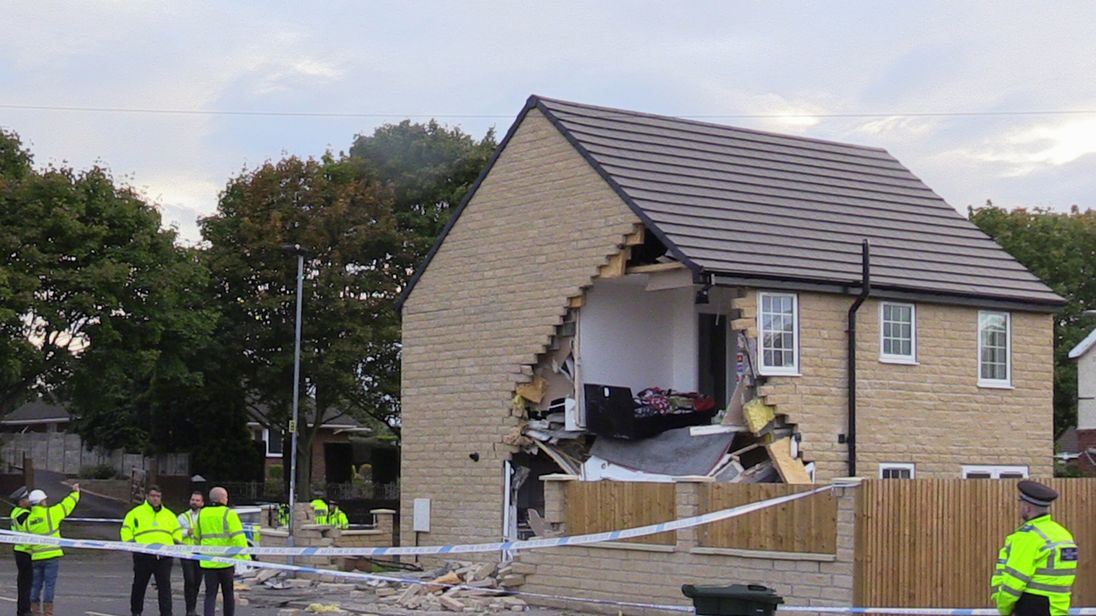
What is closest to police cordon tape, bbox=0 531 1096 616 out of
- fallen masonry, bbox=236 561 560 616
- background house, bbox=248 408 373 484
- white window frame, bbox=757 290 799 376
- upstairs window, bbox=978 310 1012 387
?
fallen masonry, bbox=236 561 560 616

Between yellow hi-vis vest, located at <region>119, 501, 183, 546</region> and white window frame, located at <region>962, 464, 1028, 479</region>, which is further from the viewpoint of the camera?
white window frame, located at <region>962, 464, 1028, 479</region>

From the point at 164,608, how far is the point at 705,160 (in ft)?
44.7

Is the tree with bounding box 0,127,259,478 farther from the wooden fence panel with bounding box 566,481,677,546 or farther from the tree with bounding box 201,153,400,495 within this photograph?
the wooden fence panel with bounding box 566,481,677,546

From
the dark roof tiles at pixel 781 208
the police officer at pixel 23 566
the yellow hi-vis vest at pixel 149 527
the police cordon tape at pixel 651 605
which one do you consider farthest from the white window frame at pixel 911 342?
the police officer at pixel 23 566

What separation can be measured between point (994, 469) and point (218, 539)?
15372 millimetres

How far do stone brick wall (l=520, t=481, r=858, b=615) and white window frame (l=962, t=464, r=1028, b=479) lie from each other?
9265 mm

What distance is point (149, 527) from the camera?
19.0 metres

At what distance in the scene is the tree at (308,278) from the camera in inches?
1855

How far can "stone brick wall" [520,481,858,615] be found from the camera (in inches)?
704

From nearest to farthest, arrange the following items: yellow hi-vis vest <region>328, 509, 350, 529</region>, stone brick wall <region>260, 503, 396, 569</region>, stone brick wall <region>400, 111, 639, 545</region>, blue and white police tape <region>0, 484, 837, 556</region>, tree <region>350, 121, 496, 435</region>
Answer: blue and white police tape <region>0, 484, 837, 556</region> < stone brick wall <region>400, 111, 639, 545</region> < stone brick wall <region>260, 503, 396, 569</region> < yellow hi-vis vest <region>328, 509, 350, 529</region> < tree <region>350, 121, 496, 435</region>

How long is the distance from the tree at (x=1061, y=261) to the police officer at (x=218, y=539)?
111ft

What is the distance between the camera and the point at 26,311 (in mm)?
39250

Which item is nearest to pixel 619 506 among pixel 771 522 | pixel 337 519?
pixel 771 522

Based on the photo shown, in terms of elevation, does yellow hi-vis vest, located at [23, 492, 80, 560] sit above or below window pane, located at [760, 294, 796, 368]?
below
